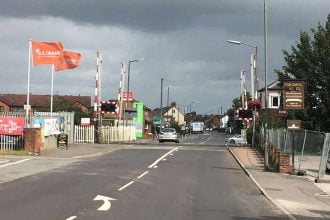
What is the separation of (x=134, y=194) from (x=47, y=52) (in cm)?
2267

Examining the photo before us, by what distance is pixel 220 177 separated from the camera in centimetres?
2284

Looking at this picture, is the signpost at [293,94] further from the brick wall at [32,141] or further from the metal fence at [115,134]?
the metal fence at [115,134]

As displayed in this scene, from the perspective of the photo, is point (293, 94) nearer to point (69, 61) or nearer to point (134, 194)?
point (134, 194)

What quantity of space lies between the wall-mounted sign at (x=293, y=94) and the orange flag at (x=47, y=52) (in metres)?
15.3

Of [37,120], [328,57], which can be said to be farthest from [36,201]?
[328,57]

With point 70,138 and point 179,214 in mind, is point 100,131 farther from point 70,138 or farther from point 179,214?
point 179,214

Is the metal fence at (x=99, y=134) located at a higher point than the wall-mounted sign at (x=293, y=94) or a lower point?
lower

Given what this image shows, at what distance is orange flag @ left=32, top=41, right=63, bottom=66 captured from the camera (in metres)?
37.0

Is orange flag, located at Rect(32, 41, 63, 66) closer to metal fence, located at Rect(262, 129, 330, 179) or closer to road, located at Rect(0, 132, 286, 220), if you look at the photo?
road, located at Rect(0, 132, 286, 220)

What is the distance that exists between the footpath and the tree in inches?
682

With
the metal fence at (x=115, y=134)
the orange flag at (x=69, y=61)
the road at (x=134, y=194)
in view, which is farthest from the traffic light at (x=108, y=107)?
the road at (x=134, y=194)

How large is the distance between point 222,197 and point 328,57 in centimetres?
2912

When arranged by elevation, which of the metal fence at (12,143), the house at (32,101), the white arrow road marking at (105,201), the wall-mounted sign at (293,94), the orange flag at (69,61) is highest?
the house at (32,101)

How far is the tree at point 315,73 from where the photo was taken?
Result: 4356cm
